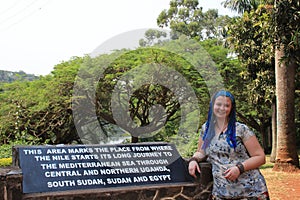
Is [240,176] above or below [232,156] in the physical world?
below

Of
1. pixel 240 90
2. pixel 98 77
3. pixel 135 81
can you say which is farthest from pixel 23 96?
pixel 240 90

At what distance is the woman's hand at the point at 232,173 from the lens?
3.00 metres

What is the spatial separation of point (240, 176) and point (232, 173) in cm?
10

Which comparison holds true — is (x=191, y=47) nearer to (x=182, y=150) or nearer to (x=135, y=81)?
(x=135, y=81)

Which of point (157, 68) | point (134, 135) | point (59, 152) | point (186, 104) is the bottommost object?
point (59, 152)

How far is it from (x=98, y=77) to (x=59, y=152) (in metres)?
11.1

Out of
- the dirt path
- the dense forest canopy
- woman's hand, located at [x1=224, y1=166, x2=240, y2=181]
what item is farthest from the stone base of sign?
the dense forest canopy

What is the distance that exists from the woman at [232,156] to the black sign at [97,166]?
112 cm

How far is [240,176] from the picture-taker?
3064mm

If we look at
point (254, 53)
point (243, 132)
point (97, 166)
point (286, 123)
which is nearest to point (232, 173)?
point (243, 132)

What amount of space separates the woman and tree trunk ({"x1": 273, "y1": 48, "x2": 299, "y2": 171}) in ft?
26.3

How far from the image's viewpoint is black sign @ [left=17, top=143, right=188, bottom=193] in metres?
A: 3.75

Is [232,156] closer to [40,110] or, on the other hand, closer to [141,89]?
[141,89]

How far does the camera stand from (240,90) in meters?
17.1
